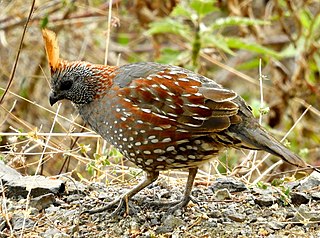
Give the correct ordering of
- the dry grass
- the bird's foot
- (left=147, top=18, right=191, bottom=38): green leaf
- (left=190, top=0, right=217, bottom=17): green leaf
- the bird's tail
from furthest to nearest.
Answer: the dry grass < (left=147, top=18, right=191, bottom=38): green leaf < (left=190, top=0, right=217, bottom=17): green leaf < the bird's foot < the bird's tail

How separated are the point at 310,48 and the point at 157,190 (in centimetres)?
361

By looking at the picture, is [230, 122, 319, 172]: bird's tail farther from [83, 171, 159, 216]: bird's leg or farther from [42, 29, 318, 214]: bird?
[83, 171, 159, 216]: bird's leg

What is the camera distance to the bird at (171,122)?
487 centimetres

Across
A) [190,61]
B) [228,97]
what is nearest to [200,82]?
[228,97]

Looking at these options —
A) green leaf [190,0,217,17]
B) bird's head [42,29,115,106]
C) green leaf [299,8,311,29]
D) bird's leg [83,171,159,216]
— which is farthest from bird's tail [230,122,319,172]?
green leaf [299,8,311,29]

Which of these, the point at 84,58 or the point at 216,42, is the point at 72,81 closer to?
the point at 216,42

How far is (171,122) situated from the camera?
486 centimetres

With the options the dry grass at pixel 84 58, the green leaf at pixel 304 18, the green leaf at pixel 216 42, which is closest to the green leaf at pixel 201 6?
the green leaf at pixel 216 42

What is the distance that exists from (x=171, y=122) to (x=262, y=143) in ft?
2.06

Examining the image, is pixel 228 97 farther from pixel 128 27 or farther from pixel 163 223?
pixel 128 27

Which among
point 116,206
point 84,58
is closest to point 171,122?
point 116,206

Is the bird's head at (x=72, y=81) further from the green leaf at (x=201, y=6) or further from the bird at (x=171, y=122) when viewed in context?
the green leaf at (x=201, y=6)

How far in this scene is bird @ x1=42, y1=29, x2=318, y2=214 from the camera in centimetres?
487

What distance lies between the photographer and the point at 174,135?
4875mm
